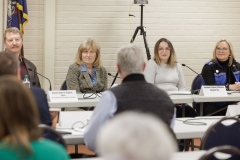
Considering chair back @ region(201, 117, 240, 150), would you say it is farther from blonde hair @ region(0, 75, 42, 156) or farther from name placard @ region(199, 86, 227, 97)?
name placard @ region(199, 86, 227, 97)

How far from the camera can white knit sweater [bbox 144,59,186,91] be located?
5.32 meters

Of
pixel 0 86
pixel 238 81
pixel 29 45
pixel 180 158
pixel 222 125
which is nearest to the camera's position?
pixel 0 86

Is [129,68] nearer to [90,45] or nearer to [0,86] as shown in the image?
[0,86]

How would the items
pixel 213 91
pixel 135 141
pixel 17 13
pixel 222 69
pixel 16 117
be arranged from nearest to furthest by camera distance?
pixel 135 141, pixel 16 117, pixel 213 91, pixel 222 69, pixel 17 13

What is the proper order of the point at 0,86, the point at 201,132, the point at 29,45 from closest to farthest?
1. the point at 0,86
2. the point at 201,132
3. the point at 29,45

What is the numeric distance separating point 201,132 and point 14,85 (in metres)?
1.95

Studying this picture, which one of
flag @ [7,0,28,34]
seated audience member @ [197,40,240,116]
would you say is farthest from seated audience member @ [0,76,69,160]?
flag @ [7,0,28,34]

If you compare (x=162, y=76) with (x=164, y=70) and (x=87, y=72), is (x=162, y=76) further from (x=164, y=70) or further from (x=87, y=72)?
(x=87, y=72)

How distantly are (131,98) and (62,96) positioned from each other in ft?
6.34

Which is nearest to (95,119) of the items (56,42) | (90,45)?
(90,45)

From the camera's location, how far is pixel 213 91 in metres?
4.91

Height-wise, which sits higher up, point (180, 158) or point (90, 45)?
point (90, 45)

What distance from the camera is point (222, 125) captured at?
3.03 meters

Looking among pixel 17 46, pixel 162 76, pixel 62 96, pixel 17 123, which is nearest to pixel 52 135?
pixel 17 123
